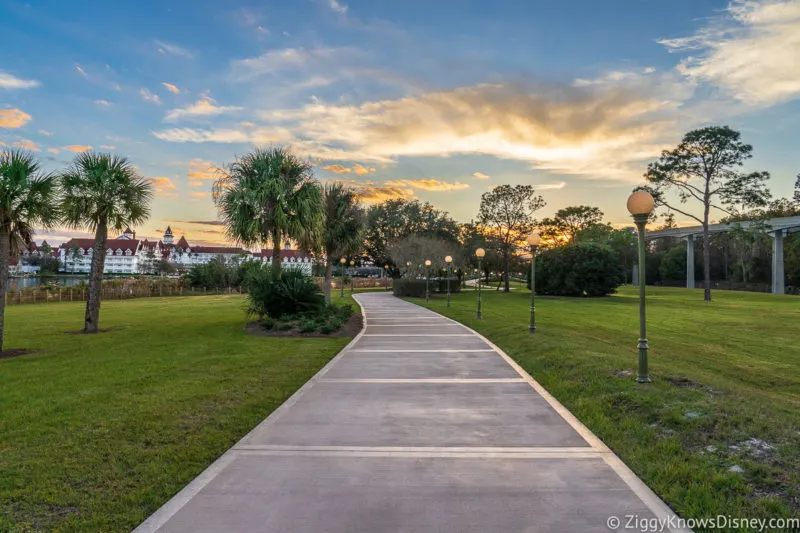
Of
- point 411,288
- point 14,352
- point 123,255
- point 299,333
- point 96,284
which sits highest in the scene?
point 123,255

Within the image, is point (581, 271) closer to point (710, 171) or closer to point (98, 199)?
point (710, 171)

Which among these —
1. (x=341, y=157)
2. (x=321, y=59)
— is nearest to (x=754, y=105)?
(x=321, y=59)

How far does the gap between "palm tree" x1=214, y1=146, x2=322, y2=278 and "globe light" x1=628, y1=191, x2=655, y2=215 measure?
45.3ft

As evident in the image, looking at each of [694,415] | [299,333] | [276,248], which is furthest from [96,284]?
[694,415]

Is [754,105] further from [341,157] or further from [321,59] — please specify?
[341,157]

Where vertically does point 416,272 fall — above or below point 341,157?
below

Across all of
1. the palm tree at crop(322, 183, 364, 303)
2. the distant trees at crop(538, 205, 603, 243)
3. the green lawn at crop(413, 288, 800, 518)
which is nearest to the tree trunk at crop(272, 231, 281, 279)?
the palm tree at crop(322, 183, 364, 303)

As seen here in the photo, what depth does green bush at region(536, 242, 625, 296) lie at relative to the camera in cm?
4166

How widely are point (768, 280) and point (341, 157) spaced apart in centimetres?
6735

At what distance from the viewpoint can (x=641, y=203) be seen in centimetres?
749

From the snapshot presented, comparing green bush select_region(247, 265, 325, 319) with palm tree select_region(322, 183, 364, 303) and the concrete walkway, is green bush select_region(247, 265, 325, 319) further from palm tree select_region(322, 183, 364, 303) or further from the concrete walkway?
the concrete walkway

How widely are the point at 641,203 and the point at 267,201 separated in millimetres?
14833

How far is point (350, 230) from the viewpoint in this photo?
2345cm

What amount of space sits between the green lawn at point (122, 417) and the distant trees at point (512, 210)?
128 feet
